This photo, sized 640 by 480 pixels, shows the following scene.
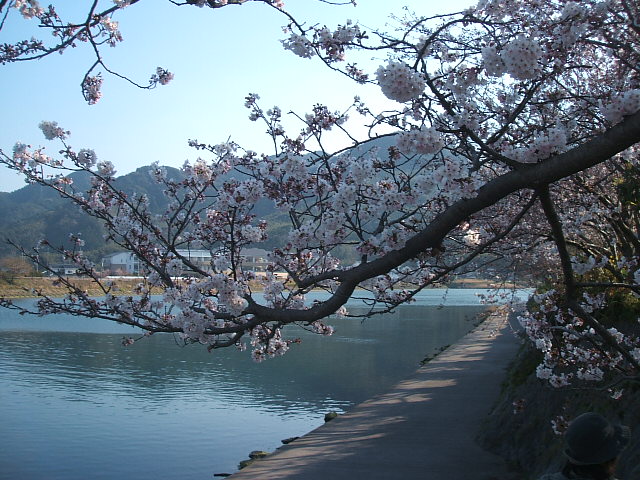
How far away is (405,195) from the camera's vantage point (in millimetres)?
4734

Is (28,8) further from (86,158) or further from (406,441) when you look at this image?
(406,441)

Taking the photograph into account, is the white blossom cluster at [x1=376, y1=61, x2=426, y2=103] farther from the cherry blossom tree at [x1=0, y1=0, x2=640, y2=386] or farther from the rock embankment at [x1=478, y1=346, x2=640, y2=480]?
the rock embankment at [x1=478, y1=346, x2=640, y2=480]

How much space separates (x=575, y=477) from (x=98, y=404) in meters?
18.6

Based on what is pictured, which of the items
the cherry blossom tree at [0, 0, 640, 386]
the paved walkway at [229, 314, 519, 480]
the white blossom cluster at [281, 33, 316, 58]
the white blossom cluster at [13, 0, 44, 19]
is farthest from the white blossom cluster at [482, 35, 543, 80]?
the paved walkway at [229, 314, 519, 480]

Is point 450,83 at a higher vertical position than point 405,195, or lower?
higher

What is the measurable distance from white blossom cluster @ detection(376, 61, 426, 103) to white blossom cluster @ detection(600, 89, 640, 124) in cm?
110

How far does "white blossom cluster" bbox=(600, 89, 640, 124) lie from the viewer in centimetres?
372

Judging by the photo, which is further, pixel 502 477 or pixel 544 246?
pixel 544 246

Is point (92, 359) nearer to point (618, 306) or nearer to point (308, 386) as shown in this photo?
point (308, 386)

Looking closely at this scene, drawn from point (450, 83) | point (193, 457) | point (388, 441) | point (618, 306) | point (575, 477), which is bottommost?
point (193, 457)

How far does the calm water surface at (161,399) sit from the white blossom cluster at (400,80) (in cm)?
1067

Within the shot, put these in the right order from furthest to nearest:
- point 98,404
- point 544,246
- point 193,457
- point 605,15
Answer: point 98,404 → point 193,457 → point 544,246 → point 605,15

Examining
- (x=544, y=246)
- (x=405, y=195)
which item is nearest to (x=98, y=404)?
(x=544, y=246)

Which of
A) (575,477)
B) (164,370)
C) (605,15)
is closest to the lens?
(575,477)
